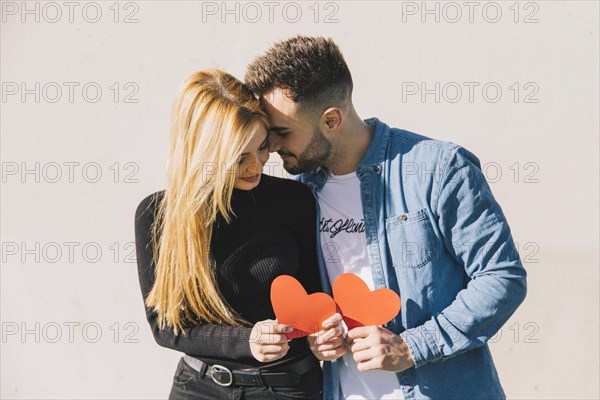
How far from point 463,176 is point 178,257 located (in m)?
0.76

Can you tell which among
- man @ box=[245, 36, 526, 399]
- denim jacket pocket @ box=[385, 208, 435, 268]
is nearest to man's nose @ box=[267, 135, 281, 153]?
man @ box=[245, 36, 526, 399]

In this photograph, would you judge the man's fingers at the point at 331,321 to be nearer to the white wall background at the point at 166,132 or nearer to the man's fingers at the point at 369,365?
the man's fingers at the point at 369,365

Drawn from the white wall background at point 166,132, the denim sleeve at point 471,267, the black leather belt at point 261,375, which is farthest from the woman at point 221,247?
the white wall background at point 166,132

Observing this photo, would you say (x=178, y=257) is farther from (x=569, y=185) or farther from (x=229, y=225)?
(x=569, y=185)

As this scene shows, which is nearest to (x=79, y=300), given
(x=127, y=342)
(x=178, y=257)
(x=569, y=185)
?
(x=127, y=342)

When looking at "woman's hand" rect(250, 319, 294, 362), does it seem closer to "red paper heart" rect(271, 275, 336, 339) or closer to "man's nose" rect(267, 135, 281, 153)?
"red paper heart" rect(271, 275, 336, 339)

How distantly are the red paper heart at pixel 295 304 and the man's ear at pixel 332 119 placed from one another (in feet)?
1.47

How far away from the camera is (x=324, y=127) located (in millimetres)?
1817

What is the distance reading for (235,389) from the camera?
1.72 m

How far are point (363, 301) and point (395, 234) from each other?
0.20 metres

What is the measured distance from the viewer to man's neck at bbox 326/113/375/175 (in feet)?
5.93

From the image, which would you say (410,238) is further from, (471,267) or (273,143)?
(273,143)

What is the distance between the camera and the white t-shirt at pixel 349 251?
1.75 m

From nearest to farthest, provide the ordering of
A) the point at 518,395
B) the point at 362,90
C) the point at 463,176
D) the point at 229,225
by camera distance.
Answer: the point at 463,176 < the point at 229,225 < the point at 362,90 < the point at 518,395
